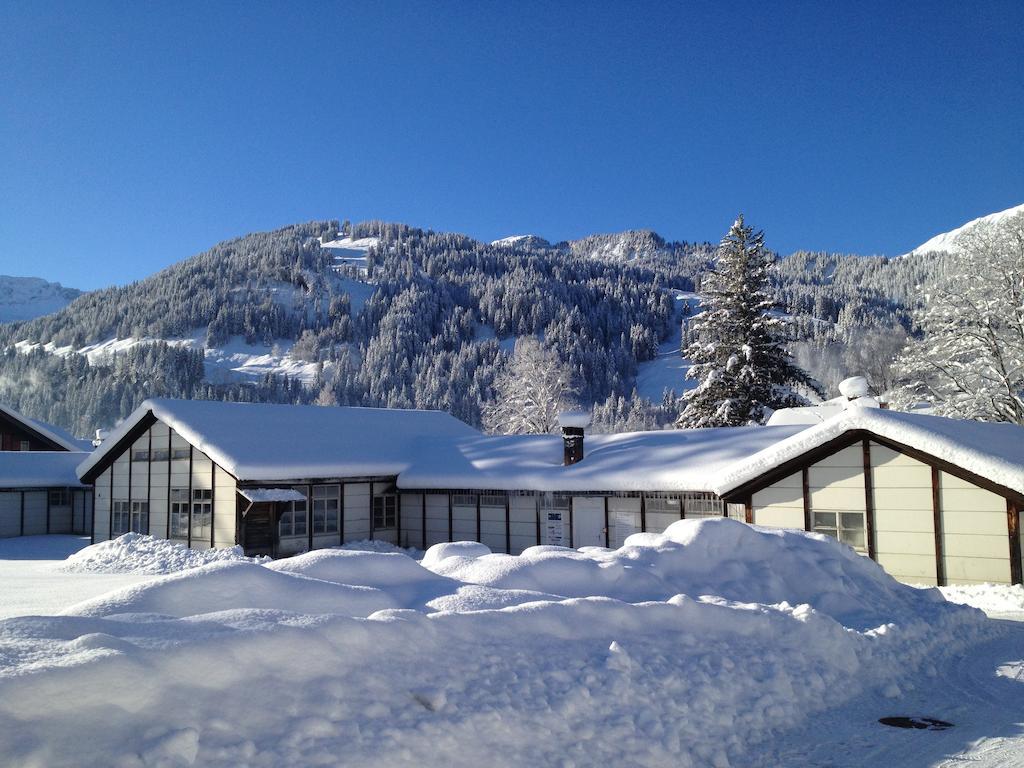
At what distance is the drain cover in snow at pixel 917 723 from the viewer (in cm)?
695

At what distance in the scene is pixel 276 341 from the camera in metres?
151

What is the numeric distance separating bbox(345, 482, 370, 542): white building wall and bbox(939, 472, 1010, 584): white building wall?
590 inches

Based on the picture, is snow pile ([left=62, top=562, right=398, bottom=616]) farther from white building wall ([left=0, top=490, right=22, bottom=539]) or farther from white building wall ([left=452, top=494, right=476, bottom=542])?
white building wall ([left=0, top=490, right=22, bottom=539])

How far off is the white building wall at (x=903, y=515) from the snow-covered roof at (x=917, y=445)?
588 millimetres

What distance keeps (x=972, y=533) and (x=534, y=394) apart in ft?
103

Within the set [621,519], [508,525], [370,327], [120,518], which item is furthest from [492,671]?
[370,327]

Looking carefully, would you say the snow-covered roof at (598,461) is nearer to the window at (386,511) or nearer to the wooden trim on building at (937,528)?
the window at (386,511)

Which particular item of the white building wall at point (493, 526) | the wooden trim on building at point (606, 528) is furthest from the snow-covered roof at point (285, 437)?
the wooden trim on building at point (606, 528)

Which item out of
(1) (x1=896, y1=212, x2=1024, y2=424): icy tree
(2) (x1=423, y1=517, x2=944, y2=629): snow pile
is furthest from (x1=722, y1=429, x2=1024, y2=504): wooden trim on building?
(1) (x1=896, y1=212, x2=1024, y2=424): icy tree

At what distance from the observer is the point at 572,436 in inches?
839

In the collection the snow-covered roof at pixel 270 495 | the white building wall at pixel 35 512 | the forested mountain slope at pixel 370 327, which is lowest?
the white building wall at pixel 35 512

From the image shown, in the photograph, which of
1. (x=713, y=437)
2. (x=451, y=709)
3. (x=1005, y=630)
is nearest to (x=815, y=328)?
(x=713, y=437)

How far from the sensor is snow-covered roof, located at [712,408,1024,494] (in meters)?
13.9

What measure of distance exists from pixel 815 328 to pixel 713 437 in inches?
3958
